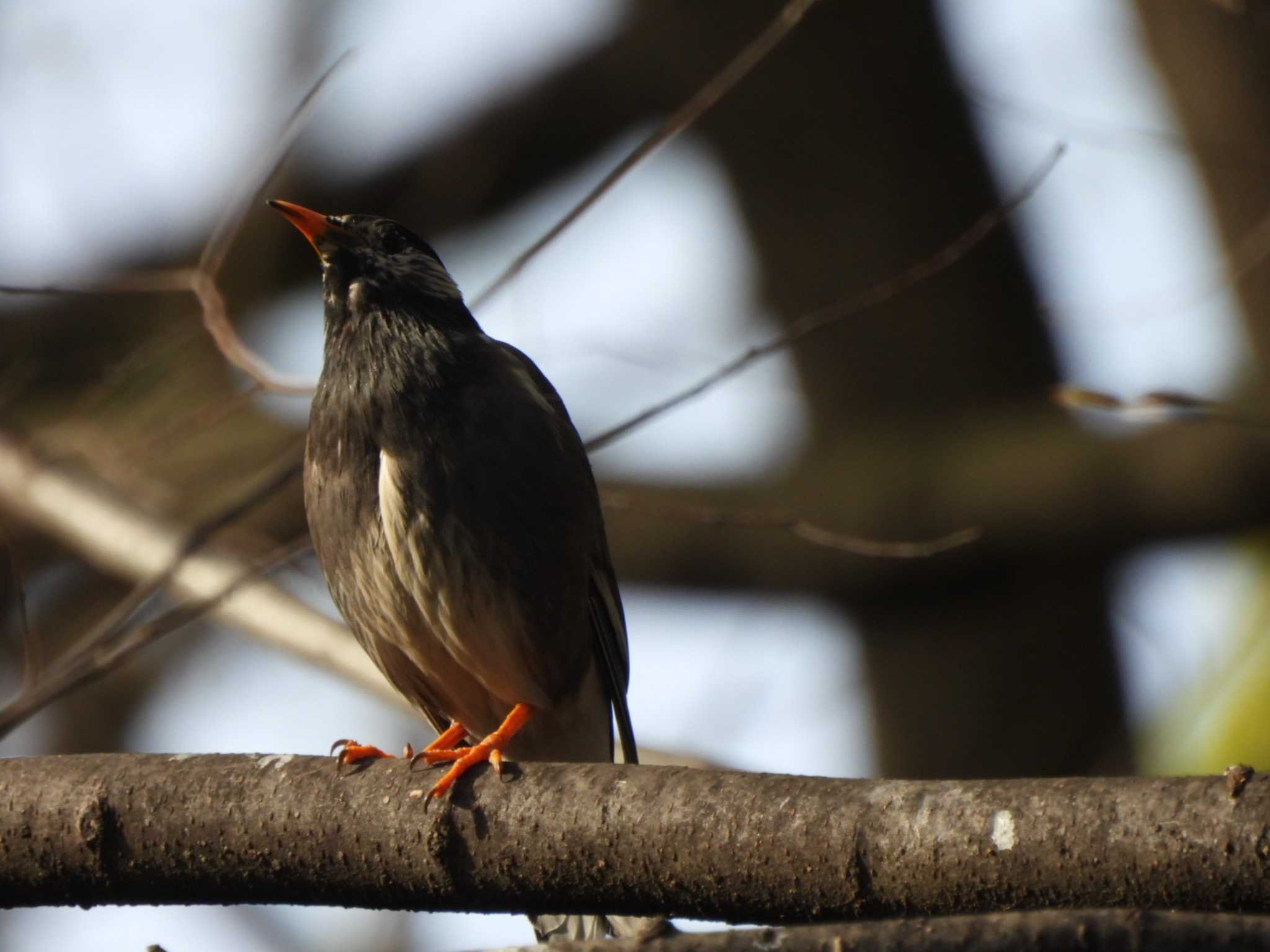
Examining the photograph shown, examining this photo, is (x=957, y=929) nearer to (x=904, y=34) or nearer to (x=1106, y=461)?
(x=1106, y=461)

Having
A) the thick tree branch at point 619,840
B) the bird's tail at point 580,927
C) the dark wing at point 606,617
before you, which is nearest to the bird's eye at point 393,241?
the dark wing at point 606,617

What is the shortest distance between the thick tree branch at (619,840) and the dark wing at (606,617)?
4.38 feet

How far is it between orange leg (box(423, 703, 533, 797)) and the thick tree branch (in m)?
0.04

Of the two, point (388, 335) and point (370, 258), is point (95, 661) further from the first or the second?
point (370, 258)

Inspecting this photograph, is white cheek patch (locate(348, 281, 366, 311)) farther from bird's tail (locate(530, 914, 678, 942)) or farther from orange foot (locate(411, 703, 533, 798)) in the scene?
bird's tail (locate(530, 914, 678, 942))

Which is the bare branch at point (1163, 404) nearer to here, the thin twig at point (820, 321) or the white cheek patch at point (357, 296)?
the thin twig at point (820, 321)

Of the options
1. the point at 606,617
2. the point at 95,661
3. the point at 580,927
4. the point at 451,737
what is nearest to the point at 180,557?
the point at 95,661

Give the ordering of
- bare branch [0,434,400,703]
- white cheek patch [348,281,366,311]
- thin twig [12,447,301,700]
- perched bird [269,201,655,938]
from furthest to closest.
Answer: bare branch [0,434,400,703] → white cheek patch [348,281,366,311] → perched bird [269,201,655,938] → thin twig [12,447,301,700]

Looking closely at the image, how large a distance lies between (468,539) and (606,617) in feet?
1.74

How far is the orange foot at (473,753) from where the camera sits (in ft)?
7.95

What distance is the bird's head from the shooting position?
4211 millimetres

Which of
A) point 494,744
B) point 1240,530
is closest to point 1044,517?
point 1240,530

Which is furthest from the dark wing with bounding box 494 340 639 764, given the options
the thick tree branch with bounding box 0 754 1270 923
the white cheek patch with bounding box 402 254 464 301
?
the thick tree branch with bounding box 0 754 1270 923

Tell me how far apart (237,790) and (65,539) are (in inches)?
102
